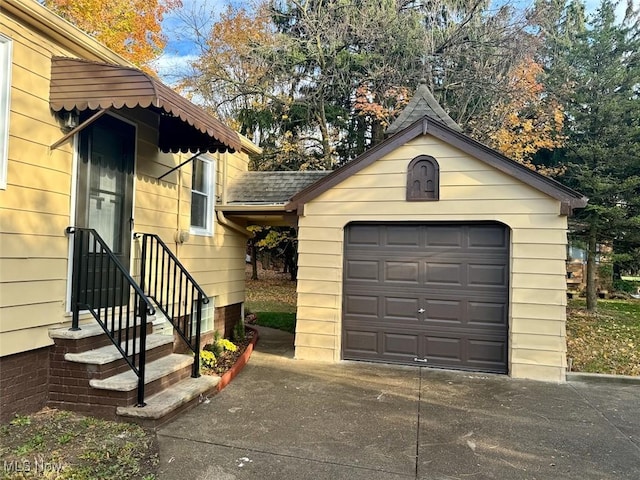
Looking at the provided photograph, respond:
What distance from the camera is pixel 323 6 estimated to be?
45.9 ft

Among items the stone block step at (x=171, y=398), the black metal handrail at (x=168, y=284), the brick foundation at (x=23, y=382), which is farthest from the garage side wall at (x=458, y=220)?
the brick foundation at (x=23, y=382)

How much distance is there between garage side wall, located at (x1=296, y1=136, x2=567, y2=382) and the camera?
6.18 meters

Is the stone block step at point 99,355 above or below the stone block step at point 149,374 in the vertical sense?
above

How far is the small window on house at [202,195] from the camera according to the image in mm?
7453

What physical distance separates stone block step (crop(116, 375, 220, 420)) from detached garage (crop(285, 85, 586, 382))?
2.37 meters

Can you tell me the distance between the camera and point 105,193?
5.16 meters

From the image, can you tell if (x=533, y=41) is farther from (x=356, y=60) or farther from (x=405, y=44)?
(x=356, y=60)

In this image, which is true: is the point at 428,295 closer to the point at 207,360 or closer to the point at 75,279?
the point at 207,360

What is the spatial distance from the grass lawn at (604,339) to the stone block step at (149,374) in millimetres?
6554

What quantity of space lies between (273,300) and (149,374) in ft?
37.5

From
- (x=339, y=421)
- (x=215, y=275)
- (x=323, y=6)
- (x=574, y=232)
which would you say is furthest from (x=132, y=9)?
(x=574, y=232)

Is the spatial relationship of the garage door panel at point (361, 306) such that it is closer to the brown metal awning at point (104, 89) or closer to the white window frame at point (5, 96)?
the brown metal awning at point (104, 89)

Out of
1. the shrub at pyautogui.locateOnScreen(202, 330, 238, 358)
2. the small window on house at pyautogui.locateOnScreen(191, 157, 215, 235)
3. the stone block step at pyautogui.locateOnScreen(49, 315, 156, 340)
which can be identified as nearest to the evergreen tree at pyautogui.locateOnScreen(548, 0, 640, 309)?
the small window on house at pyautogui.locateOnScreen(191, 157, 215, 235)

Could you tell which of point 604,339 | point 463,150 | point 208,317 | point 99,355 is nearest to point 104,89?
point 99,355
